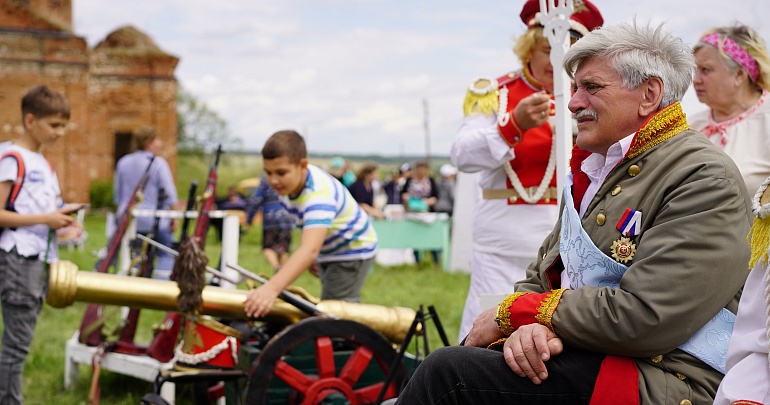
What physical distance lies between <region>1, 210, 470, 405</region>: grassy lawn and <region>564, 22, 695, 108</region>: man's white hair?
3706mm

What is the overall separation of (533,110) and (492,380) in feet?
4.81

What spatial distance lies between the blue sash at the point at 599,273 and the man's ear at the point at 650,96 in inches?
13.5

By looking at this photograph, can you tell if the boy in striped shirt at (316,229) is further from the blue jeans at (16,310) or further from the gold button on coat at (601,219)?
the gold button on coat at (601,219)

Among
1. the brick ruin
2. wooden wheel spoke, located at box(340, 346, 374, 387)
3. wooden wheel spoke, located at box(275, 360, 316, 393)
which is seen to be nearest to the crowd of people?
wooden wheel spoke, located at box(340, 346, 374, 387)

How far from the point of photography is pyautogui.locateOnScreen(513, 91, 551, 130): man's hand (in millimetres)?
3518

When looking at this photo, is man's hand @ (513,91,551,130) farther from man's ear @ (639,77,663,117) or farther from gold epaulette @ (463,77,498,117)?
man's ear @ (639,77,663,117)

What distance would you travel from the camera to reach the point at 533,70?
3.99 m

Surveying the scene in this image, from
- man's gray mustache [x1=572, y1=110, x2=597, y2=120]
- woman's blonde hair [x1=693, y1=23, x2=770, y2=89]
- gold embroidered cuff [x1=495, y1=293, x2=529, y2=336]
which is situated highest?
woman's blonde hair [x1=693, y1=23, x2=770, y2=89]

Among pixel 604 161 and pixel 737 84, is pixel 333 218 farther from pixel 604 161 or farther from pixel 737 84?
pixel 604 161

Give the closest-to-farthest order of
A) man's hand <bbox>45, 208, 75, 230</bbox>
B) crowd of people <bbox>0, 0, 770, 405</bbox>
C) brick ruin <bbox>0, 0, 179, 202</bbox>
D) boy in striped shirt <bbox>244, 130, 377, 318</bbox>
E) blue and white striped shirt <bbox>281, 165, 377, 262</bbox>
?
crowd of people <bbox>0, 0, 770, 405</bbox> → boy in striped shirt <bbox>244, 130, 377, 318</bbox> → blue and white striped shirt <bbox>281, 165, 377, 262</bbox> → man's hand <bbox>45, 208, 75, 230</bbox> → brick ruin <bbox>0, 0, 179, 202</bbox>

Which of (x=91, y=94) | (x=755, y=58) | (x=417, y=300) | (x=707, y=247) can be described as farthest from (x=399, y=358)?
(x=91, y=94)

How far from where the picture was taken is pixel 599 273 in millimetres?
2408

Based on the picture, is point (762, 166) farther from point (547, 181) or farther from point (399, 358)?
point (399, 358)

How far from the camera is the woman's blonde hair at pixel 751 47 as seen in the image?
391cm
